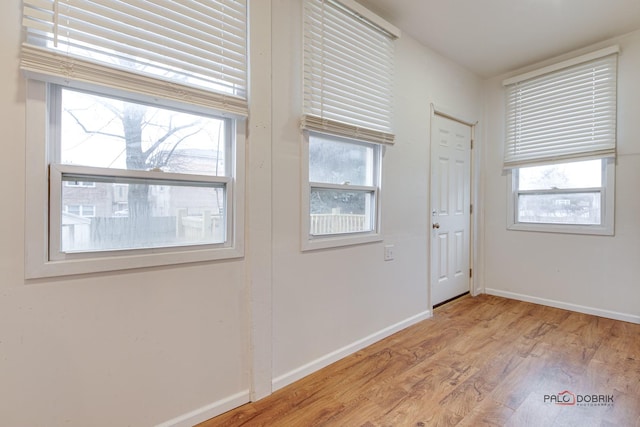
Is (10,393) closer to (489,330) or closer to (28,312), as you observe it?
(28,312)

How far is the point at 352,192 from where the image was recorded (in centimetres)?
245

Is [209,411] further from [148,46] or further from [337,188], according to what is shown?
A: [148,46]

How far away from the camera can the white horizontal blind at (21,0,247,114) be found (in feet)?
4.04

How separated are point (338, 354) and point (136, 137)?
76.5 inches

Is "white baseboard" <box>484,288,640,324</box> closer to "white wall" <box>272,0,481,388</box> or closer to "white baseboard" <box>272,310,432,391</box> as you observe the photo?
"white wall" <box>272,0,481,388</box>

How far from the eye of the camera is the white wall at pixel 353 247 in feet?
6.39

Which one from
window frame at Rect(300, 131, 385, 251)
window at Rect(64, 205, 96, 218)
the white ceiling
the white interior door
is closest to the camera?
window at Rect(64, 205, 96, 218)

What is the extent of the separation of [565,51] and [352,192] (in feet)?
9.54

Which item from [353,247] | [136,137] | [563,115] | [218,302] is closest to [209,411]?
[218,302]

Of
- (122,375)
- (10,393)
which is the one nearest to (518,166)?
(122,375)

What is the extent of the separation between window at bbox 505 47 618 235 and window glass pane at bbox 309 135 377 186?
217cm

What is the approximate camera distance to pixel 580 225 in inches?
127

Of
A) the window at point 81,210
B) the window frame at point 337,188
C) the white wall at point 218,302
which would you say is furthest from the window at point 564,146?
the window at point 81,210

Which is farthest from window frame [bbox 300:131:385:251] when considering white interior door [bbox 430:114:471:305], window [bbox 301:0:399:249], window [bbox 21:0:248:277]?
white interior door [bbox 430:114:471:305]
